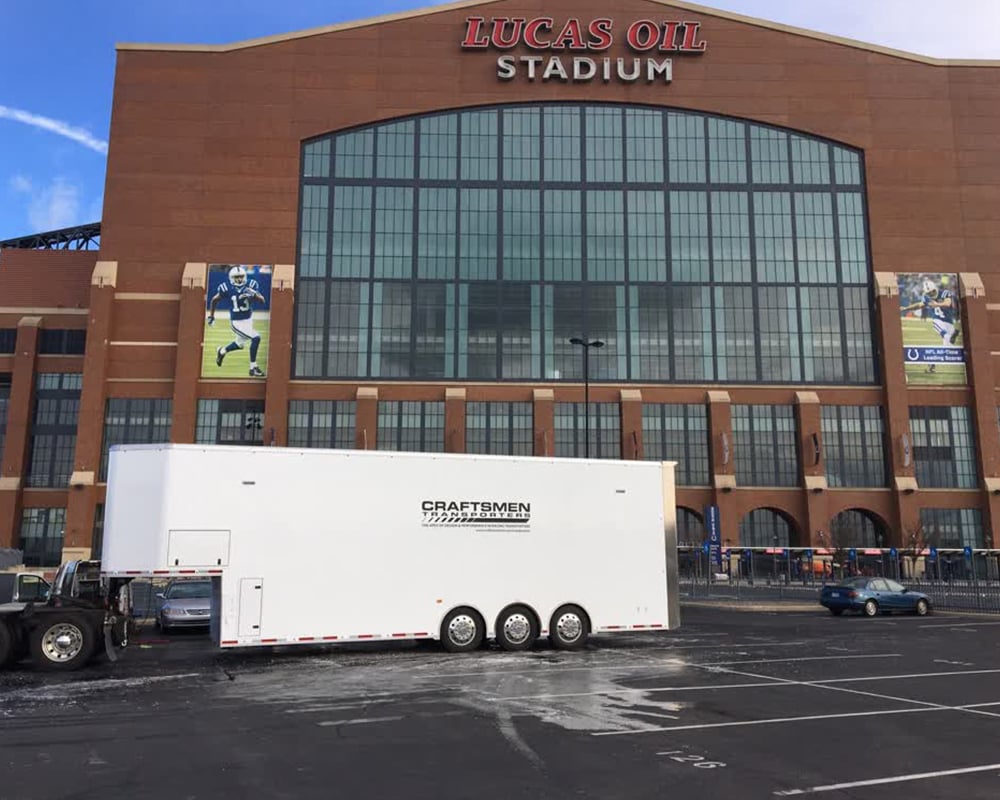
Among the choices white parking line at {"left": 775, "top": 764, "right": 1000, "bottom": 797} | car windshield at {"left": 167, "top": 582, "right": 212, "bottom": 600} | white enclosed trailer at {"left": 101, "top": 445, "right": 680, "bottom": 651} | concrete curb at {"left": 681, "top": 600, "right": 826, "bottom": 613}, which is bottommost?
concrete curb at {"left": 681, "top": 600, "right": 826, "bottom": 613}

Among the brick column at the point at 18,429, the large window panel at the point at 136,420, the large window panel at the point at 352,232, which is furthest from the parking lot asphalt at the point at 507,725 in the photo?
the brick column at the point at 18,429

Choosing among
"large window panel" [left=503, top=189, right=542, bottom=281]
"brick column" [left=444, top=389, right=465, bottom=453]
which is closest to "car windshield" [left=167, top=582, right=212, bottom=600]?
"brick column" [left=444, top=389, right=465, bottom=453]

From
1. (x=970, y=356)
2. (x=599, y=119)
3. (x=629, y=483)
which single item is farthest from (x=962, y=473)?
(x=629, y=483)

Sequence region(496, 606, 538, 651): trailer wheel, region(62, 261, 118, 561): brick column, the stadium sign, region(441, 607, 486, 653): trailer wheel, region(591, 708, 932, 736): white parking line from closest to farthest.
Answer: region(591, 708, 932, 736): white parking line < region(441, 607, 486, 653): trailer wheel < region(496, 606, 538, 651): trailer wheel < region(62, 261, 118, 561): brick column < the stadium sign

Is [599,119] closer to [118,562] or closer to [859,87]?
[859,87]

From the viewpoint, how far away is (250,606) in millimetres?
14406

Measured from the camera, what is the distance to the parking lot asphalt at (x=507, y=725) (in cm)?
709

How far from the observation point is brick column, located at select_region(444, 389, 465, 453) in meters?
53.5

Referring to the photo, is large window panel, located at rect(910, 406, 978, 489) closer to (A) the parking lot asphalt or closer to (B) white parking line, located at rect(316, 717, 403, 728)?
(A) the parking lot asphalt

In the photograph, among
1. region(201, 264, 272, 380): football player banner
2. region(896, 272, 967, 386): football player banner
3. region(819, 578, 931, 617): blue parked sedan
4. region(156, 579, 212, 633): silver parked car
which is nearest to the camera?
region(156, 579, 212, 633): silver parked car

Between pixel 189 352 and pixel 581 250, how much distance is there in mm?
26539

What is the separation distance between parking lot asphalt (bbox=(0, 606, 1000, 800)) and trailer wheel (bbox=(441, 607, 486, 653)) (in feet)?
1.39

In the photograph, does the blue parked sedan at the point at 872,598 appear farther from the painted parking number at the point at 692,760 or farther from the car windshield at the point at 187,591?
the painted parking number at the point at 692,760

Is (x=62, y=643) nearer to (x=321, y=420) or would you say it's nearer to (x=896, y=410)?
(x=321, y=420)
